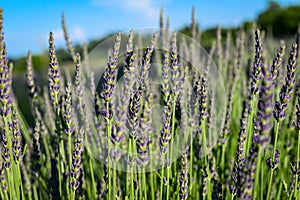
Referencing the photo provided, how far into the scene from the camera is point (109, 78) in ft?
4.22

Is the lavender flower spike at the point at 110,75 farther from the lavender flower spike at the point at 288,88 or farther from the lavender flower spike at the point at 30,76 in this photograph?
the lavender flower spike at the point at 30,76

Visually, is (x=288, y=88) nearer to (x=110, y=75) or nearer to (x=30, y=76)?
(x=110, y=75)

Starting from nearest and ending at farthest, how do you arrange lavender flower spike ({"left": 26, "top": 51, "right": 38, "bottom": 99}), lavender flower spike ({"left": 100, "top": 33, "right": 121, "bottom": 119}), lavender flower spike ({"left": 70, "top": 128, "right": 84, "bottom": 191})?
lavender flower spike ({"left": 100, "top": 33, "right": 121, "bottom": 119})
lavender flower spike ({"left": 70, "top": 128, "right": 84, "bottom": 191})
lavender flower spike ({"left": 26, "top": 51, "right": 38, "bottom": 99})

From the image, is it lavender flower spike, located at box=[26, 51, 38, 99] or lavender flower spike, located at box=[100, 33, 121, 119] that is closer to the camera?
lavender flower spike, located at box=[100, 33, 121, 119]

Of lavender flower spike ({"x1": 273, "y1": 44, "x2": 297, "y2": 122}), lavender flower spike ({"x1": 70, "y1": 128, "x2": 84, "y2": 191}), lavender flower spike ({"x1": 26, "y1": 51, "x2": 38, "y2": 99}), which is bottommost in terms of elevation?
lavender flower spike ({"x1": 70, "y1": 128, "x2": 84, "y2": 191})

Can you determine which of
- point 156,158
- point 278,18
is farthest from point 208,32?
point 156,158

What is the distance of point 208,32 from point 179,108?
66.3ft

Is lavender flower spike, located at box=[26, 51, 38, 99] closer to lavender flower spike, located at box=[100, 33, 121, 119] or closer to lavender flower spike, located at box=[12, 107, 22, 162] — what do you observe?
lavender flower spike, located at box=[12, 107, 22, 162]

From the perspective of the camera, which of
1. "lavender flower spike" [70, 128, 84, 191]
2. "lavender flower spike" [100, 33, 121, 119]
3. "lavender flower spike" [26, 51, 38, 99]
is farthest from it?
"lavender flower spike" [26, 51, 38, 99]

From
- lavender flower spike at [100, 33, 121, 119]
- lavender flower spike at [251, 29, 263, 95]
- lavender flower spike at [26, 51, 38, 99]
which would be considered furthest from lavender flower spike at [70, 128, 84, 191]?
lavender flower spike at [26, 51, 38, 99]

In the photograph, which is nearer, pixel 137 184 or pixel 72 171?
pixel 72 171

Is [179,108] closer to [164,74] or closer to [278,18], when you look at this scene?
[164,74]

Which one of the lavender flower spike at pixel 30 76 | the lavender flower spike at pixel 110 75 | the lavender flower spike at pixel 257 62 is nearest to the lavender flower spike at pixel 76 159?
the lavender flower spike at pixel 110 75

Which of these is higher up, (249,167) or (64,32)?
(64,32)
